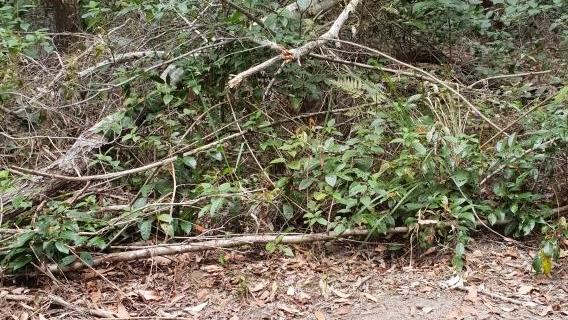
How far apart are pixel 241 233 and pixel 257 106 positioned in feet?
4.30

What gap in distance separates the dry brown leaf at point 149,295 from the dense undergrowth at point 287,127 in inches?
16.2

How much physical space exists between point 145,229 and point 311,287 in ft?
3.97

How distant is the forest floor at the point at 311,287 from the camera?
326 cm

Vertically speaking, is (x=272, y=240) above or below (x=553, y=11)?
below

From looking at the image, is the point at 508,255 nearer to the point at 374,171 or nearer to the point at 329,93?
the point at 374,171

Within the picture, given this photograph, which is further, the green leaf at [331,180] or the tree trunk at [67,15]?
the tree trunk at [67,15]

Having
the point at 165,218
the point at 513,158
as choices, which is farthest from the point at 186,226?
the point at 513,158

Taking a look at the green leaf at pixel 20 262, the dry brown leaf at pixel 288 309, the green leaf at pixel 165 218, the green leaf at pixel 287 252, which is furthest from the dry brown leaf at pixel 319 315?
the green leaf at pixel 20 262

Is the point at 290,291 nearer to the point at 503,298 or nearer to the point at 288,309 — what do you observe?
the point at 288,309

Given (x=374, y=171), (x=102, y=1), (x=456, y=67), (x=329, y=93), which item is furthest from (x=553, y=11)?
(x=102, y=1)

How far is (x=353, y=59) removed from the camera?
18.4ft

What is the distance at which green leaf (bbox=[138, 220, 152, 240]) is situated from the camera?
3818 mm

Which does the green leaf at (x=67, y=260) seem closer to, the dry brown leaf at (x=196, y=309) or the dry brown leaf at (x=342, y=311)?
the dry brown leaf at (x=196, y=309)

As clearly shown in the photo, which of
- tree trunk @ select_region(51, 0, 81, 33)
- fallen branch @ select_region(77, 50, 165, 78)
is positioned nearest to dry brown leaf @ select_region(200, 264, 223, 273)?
fallen branch @ select_region(77, 50, 165, 78)
